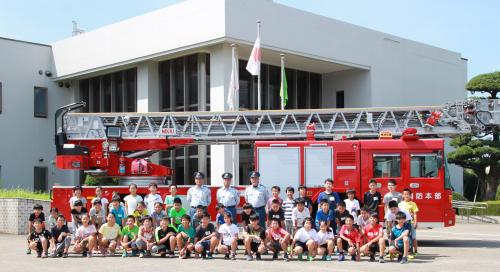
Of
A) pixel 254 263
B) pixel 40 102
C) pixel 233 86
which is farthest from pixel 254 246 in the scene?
pixel 40 102

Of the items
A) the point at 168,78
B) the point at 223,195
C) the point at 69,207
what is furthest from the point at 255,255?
the point at 168,78

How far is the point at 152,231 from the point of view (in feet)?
47.2

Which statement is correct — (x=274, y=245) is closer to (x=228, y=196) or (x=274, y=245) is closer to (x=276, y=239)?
(x=276, y=239)

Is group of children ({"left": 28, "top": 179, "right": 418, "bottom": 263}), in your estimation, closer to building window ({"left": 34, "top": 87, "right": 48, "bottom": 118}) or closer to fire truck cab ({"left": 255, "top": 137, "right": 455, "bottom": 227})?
fire truck cab ({"left": 255, "top": 137, "right": 455, "bottom": 227})

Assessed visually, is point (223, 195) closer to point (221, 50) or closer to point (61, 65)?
point (221, 50)

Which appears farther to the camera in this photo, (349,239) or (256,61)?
(256,61)

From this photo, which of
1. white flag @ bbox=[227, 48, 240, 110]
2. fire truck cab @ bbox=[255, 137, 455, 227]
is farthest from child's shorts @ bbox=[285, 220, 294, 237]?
white flag @ bbox=[227, 48, 240, 110]

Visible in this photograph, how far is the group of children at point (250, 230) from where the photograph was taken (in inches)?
532

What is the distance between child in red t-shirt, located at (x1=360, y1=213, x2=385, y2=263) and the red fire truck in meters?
2.97

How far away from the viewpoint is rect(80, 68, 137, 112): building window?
113 feet

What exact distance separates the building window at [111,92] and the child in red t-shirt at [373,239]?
22.1m

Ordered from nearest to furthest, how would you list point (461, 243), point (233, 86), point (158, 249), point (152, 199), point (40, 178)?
point (158, 249), point (152, 199), point (461, 243), point (233, 86), point (40, 178)

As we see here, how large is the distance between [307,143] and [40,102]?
73.2ft

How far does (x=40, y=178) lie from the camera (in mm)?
34656
